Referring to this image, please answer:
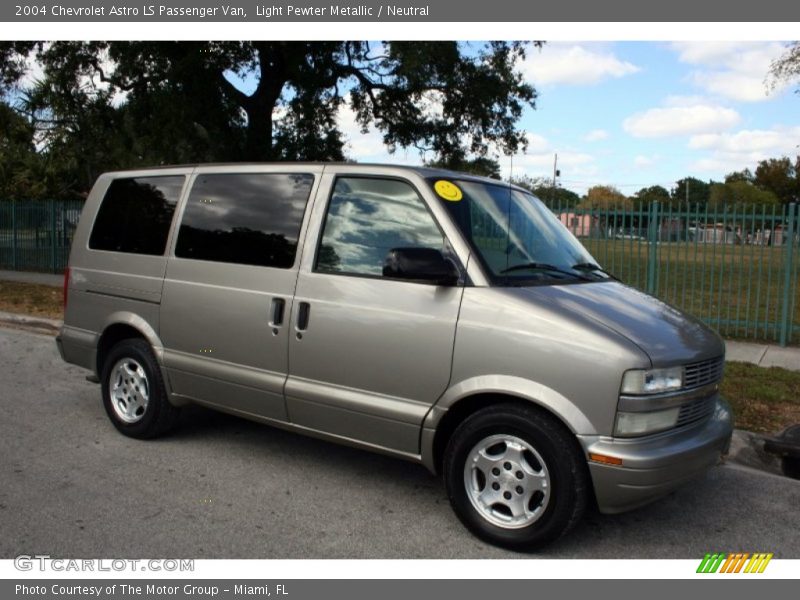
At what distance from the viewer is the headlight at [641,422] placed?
3359 mm

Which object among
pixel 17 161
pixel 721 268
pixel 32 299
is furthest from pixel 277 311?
pixel 17 161

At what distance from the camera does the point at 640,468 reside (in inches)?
131

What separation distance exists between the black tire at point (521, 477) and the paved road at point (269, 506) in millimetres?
161

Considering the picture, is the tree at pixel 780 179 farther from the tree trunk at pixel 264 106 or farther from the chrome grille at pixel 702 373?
the chrome grille at pixel 702 373

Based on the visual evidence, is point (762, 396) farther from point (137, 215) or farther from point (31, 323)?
point (31, 323)

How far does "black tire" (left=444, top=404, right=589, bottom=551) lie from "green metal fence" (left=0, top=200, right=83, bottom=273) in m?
17.6

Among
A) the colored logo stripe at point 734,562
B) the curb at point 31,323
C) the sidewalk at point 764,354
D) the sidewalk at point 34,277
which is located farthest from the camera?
the sidewalk at point 34,277

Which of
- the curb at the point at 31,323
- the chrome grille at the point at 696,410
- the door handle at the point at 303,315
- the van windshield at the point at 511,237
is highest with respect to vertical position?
the van windshield at the point at 511,237

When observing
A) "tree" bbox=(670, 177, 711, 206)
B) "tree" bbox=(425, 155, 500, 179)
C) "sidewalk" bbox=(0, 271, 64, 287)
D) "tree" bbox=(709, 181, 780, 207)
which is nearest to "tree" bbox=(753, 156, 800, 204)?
"tree" bbox=(709, 181, 780, 207)

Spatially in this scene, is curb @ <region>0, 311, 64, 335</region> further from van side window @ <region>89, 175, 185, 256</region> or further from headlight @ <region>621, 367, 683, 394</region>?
headlight @ <region>621, 367, 683, 394</region>

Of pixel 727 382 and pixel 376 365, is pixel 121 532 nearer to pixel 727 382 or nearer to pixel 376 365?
pixel 376 365

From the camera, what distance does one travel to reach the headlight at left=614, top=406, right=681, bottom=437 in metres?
3.36

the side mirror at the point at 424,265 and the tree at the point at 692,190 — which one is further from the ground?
the tree at the point at 692,190

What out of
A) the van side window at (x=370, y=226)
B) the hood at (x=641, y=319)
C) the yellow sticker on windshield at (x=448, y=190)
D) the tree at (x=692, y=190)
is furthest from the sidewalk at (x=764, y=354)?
the tree at (x=692, y=190)
